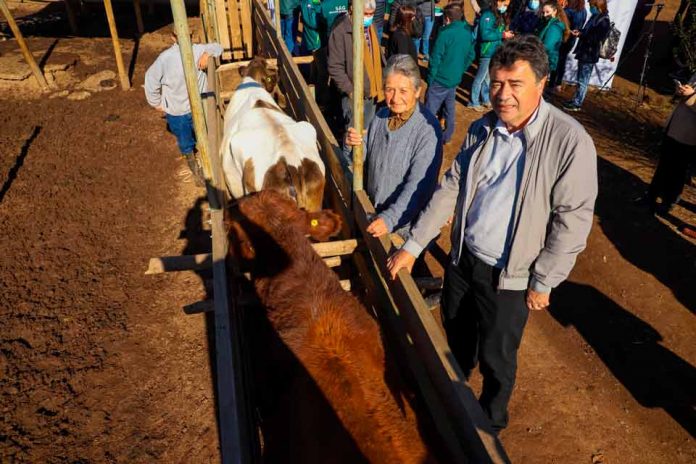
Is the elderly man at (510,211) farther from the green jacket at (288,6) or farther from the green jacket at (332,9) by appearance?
the green jacket at (288,6)

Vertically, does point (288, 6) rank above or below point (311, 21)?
above

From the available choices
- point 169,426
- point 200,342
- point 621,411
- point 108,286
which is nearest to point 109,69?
point 108,286

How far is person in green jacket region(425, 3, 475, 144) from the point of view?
649cm

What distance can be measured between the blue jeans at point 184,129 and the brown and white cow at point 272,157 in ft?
4.34

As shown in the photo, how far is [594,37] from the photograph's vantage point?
8.74 metres

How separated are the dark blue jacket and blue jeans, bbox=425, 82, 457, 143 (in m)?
3.54

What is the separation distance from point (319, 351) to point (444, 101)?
577 centimetres

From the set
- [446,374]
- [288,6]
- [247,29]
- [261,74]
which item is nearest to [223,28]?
[247,29]

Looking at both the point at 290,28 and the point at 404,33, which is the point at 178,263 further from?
the point at 290,28

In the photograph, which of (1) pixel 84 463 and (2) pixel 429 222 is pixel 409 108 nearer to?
(2) pixel 429 222

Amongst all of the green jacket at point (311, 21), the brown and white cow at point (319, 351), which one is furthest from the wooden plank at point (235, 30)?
the brown and white cow at point (319, 351)

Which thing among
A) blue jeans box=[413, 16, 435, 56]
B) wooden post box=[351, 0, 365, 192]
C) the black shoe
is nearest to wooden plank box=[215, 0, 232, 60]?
the black shoe

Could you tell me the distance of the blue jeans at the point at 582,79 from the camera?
874 cm

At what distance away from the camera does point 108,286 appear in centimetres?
492
